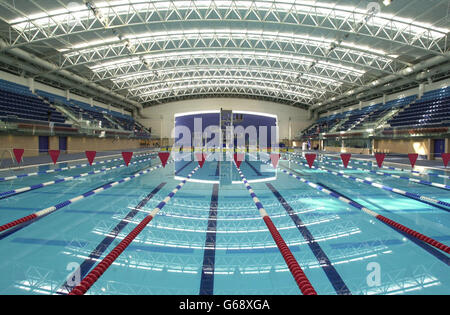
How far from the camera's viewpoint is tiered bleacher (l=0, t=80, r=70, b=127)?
14370 millimetres

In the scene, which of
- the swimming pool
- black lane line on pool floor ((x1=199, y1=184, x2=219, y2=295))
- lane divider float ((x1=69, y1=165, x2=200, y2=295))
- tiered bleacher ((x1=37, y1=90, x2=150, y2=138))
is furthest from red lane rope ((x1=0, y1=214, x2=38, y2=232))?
tiered bleacher ((x1=37, y1=90, x2=150, y2=138))

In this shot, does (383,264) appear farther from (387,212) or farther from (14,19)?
(14,19)

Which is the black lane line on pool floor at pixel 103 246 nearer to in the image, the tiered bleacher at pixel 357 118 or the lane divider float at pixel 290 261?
the lane divider float at pixel 290 261

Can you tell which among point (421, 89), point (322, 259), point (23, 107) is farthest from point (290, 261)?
point (421, 89)

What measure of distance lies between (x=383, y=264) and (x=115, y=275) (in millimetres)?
2629

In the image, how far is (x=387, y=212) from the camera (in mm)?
4492

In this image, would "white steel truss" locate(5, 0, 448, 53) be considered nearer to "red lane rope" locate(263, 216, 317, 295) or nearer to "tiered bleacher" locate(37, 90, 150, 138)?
"tiered bleacher" locate(37, 90, 150, 138)

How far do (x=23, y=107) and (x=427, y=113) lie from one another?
27.0 meters

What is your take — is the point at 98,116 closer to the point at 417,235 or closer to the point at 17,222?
the point at 17,222

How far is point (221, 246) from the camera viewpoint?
3000 mm

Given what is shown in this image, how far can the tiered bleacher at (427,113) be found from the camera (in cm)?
1588

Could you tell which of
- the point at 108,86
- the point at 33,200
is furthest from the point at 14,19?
the point at 108,86

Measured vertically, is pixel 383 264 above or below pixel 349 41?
below
